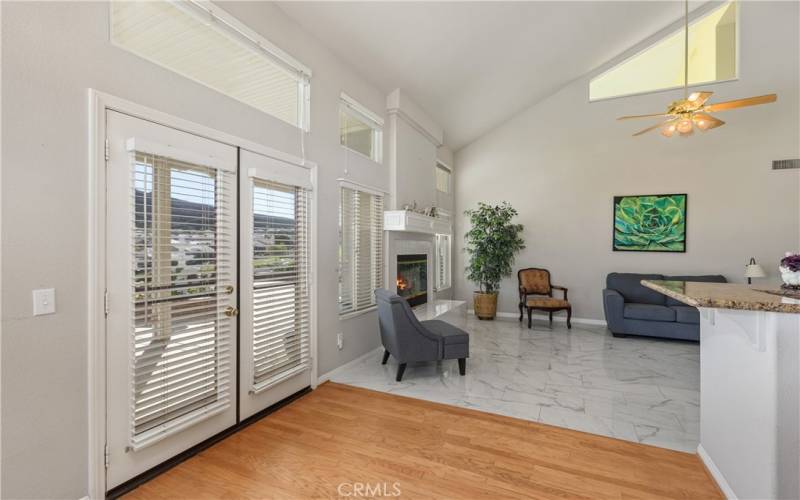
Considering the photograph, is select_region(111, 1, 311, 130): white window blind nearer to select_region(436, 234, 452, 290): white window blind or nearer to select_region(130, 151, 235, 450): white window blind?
select_region(130, 151, 235, 450): white window blind

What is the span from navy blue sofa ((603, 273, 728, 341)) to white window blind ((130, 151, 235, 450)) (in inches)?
209

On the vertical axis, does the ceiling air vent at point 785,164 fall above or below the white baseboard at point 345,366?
above

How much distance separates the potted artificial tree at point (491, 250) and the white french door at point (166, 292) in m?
4.67

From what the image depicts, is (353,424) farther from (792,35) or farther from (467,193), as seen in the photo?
(792,35)

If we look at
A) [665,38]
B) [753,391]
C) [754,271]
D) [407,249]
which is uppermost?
[665,38]

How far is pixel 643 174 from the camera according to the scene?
234 inches

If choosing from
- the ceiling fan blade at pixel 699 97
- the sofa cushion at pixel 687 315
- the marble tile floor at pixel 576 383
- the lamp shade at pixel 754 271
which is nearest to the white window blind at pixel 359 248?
the marble tile floor at pixel 576 383

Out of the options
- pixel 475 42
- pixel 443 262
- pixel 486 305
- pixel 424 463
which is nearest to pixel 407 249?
pixel 443 262

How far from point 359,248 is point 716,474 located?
11.0 feet

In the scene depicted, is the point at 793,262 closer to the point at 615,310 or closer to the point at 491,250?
the point at 615,310

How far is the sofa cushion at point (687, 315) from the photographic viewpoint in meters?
5.02

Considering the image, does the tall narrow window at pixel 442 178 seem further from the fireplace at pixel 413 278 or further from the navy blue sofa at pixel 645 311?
the navy blue sofa at pixel 645 311

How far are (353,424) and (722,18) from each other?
24.2 feet

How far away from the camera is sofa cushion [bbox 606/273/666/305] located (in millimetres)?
5617
